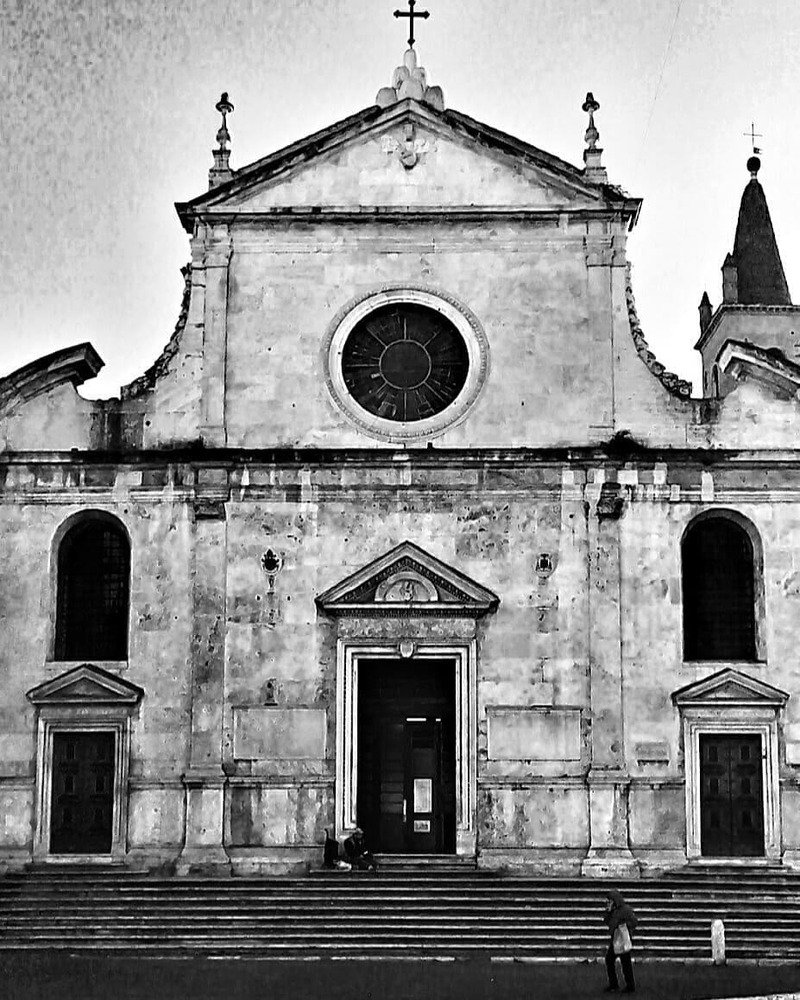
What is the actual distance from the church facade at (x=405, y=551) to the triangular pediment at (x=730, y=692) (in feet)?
0.20

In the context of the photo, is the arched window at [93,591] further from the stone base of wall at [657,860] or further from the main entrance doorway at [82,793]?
the stone base of wall at [657,860]

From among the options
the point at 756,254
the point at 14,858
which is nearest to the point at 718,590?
the point at 14,858

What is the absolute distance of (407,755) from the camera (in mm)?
29219

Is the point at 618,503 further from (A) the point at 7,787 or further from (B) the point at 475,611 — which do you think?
(A) the point at 7,787

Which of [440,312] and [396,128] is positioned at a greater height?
[396,128]

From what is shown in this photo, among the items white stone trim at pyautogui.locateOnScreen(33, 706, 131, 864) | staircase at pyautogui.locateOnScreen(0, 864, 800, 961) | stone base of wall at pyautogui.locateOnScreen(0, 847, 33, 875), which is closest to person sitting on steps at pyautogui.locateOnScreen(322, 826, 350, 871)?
staircase at pyautogui.locateOnScreen(0, 864, 800, 961)

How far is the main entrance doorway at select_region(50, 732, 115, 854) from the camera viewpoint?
94.5ft

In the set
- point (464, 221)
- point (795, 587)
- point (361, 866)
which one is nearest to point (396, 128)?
point (464, 221)

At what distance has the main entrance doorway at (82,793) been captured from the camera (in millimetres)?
28797

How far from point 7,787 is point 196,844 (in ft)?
11.5

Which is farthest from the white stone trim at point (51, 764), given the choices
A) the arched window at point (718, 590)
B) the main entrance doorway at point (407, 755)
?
the arched window at point (718, 590)

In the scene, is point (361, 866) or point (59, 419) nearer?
point (361, 866)

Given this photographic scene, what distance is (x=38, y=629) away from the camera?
1153 inches

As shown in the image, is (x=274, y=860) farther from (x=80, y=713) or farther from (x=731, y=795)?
(x=731, y=795)
